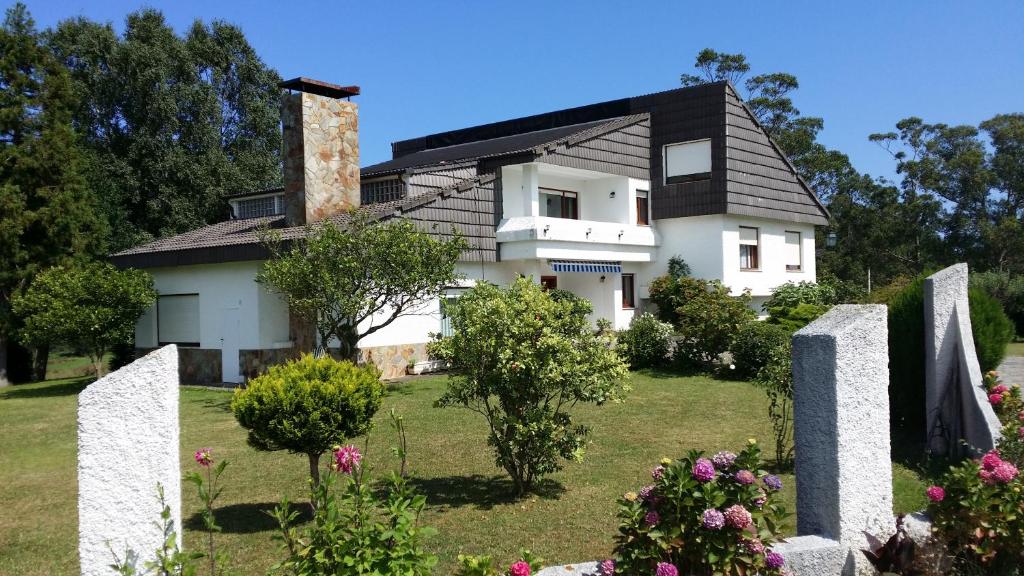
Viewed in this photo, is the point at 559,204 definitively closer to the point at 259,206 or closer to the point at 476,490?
the point at 259,206

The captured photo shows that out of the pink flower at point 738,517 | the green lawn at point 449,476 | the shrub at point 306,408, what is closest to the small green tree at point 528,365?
the green lawn at point 449,476

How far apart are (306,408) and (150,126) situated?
33937 millimetres

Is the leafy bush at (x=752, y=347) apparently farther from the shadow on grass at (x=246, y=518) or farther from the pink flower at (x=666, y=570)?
the pink flower at (x=666, y=570)

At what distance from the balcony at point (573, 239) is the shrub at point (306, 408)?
46.1ft

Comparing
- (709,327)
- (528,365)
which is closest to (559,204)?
(709,327)

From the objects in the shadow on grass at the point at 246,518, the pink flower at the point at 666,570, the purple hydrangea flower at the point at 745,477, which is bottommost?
the shadow on grass at the point at 246,518

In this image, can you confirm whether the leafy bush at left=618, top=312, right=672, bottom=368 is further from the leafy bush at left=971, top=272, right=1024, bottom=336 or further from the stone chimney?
the leafy bush at left=971, top=272, right=1024, bottom=336

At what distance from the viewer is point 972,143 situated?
47.7 m

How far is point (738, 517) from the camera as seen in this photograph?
156 inches

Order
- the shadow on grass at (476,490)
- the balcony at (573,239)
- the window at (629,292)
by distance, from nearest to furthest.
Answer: the shadow on grass at (476,490)
the balcony at (573,239)
the window at (629,292)

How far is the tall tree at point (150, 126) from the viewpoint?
115 feet

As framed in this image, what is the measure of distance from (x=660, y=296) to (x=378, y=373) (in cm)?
1748

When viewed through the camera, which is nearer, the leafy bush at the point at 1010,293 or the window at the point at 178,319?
the window at the point at 178,319

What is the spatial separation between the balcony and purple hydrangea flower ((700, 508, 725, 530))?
1705cm
